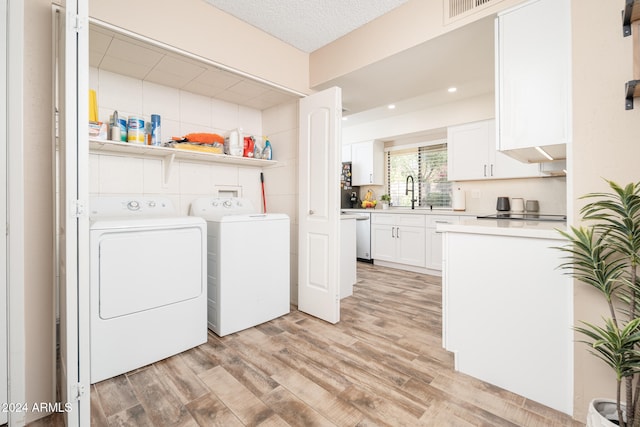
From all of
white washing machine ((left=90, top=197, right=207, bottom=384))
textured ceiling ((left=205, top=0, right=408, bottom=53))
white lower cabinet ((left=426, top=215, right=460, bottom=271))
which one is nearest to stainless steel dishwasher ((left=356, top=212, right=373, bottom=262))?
white lower cabinet ((left=426, top=215, right=460, bottom=271))

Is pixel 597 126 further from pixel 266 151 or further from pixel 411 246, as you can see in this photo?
pixel 411 246

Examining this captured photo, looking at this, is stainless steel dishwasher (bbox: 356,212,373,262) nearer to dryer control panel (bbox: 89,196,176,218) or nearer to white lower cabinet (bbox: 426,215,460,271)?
white lower cabinet (bbox: 426,215,460,271)

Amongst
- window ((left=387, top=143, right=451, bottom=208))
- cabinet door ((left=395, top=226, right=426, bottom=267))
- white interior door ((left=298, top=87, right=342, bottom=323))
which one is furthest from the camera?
window ((left=387, top=143, right=451, bottom=208))

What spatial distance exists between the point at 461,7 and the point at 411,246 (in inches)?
122

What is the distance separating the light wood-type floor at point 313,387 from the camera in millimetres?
1396

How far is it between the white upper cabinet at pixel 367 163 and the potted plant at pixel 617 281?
3.92 meters

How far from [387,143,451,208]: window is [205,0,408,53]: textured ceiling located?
295 cm

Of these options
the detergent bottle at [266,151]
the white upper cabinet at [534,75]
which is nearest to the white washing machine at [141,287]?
the detergent bottle at [266,151]

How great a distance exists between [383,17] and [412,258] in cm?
314

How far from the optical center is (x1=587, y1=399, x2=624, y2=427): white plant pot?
44.2 inches

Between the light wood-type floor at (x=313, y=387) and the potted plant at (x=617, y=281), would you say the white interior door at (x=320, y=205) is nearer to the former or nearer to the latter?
the light wood-type floor at (x=313, y=387)

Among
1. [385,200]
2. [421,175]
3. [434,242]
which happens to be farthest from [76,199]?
[421,175]

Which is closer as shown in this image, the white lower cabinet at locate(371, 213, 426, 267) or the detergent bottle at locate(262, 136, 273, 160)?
the detergent bottle at locate(262, 136, 273, 160)

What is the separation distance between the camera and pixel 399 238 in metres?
4.46
